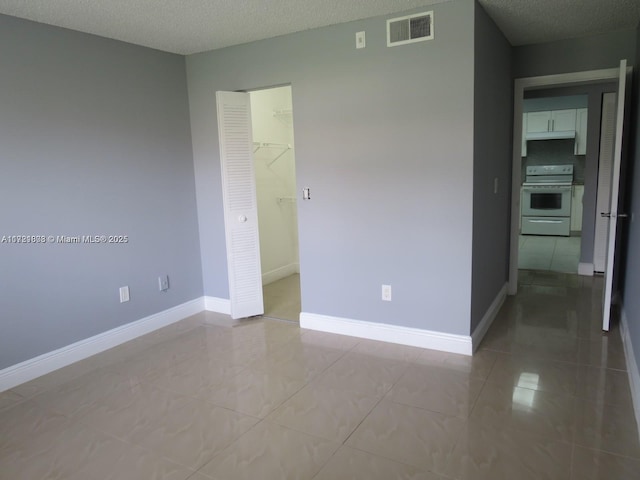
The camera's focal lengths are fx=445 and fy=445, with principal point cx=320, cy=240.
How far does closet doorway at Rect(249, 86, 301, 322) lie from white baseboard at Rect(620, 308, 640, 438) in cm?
291

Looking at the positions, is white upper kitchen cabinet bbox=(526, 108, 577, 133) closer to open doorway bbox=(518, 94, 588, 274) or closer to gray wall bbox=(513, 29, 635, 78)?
open doorway bbox=(518, 94, 588, 274)

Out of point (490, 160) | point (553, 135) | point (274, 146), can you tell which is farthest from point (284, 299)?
point (553, 135)

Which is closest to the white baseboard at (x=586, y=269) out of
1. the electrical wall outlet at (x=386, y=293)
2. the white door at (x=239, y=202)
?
the electrical wall outlet at (x=386, y=293)

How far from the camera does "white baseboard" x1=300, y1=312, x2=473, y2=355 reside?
3181 mm

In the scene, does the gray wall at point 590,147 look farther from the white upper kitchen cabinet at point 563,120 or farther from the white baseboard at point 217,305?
the white baseboard at point 217,305

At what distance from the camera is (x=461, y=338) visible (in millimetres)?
3156

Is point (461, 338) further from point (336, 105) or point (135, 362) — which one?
point (135, 362)

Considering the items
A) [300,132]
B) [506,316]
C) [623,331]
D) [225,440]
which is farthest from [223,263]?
[623,331]

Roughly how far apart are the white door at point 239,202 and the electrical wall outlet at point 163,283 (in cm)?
57

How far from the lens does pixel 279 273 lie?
18.3 feet

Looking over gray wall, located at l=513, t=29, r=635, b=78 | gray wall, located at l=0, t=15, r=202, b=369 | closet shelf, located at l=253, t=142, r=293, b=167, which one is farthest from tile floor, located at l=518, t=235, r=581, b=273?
gray wall, located at l=0, t=15, r=202, b=369

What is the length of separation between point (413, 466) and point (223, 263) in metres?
2.68

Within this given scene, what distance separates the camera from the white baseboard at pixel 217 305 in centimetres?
425

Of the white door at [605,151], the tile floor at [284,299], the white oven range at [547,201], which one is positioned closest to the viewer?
the tile floor at [284,299]
